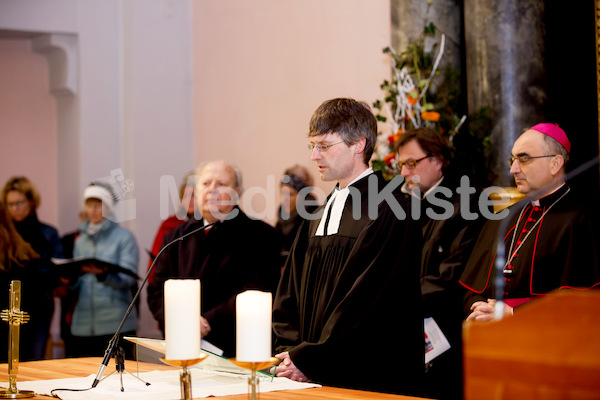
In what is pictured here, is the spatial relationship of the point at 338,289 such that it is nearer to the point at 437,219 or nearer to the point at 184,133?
the point at 437,219

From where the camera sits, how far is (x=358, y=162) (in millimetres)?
3389

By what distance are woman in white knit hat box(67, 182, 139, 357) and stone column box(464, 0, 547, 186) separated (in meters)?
3.08

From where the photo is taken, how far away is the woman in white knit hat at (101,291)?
19.6 feet

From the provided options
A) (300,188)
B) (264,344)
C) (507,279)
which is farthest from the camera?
(300,188)

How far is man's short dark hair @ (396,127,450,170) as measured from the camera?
15.5 ft

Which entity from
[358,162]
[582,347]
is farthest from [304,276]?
[582,347]

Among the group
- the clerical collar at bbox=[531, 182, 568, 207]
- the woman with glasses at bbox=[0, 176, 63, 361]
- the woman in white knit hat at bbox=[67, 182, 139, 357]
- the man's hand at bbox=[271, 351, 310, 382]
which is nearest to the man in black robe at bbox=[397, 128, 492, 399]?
the clerical collar at bbox=[531, 182, 568, 207]

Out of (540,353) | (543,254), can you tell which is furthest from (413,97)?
(540,353)

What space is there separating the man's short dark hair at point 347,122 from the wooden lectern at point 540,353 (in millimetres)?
1941

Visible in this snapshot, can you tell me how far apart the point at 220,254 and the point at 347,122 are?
1.59m

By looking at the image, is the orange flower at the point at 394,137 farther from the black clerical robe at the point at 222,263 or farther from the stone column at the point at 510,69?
the black clerical robe at the point at 222,263

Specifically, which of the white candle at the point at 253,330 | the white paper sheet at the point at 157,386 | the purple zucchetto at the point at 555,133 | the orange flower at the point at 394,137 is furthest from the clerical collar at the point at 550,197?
the white candle at the point at 253,330

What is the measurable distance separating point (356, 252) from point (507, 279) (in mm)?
1020

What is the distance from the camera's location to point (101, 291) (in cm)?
603
